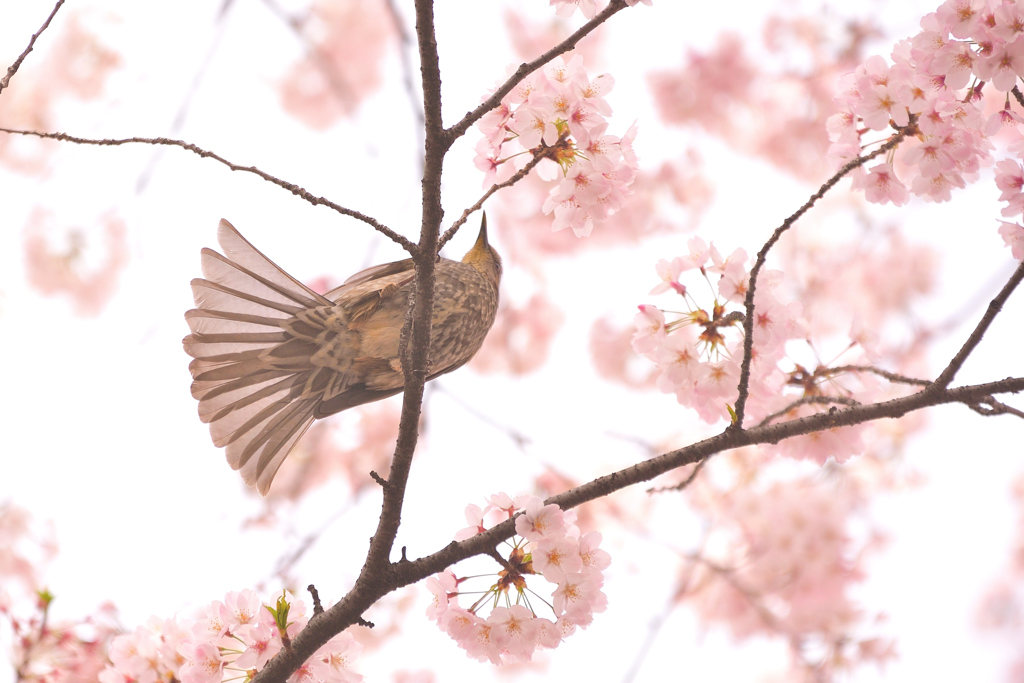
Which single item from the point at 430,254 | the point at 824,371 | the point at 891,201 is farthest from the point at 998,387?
the point at 430,254

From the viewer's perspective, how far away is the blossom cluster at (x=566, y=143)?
1.59 metres

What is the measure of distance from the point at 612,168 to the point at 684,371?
0.56 m

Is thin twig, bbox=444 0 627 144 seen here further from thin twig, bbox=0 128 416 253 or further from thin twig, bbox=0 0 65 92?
thin twig, bbox=0 0 65 92

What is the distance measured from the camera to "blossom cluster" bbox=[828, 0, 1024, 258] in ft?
4.94

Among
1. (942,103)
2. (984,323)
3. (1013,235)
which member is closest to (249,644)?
(984,323)

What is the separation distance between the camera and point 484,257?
3.26m

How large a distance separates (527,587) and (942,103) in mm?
1340

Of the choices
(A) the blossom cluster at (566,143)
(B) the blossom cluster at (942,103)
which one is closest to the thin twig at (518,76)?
(A) the blossom cluster at (566,143)

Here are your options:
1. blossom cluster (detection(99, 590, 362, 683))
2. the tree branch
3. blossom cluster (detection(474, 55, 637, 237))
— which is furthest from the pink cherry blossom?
blossom cluster (detection(99, 590, 362, 683))

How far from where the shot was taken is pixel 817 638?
4336 millimetres

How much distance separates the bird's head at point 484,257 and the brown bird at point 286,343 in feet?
0.87

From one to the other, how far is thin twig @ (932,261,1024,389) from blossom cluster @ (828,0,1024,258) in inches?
4.6

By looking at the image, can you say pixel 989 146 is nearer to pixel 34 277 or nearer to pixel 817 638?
pixel 817 638

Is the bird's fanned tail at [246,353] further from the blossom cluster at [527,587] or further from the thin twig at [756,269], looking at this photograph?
the thin twig at [756,269]
